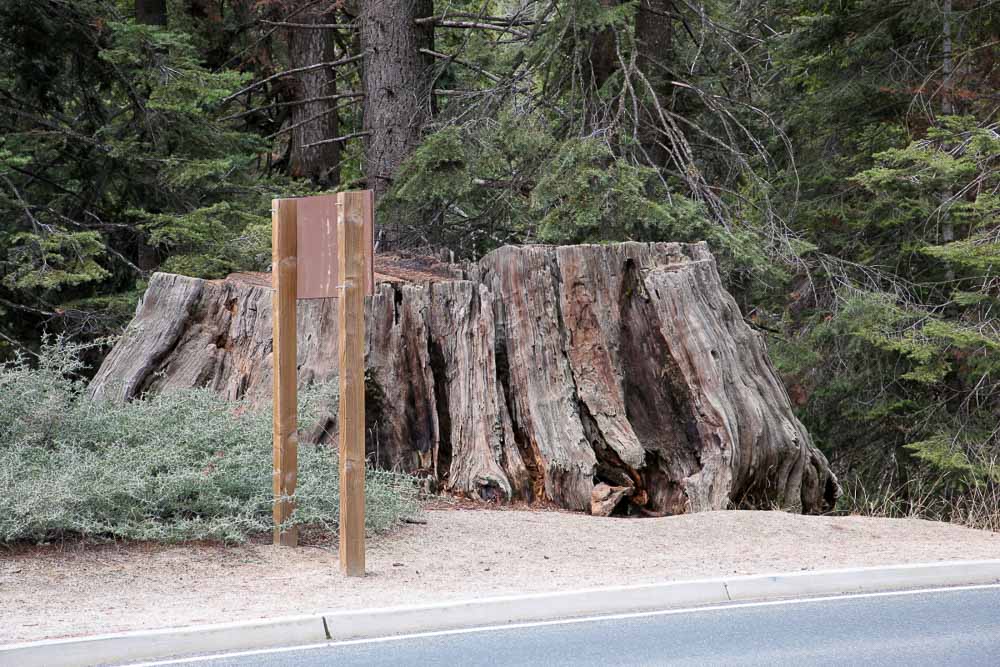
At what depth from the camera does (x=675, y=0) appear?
53.8ft

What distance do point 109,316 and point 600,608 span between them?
10.6m

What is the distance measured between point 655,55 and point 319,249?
390 inches

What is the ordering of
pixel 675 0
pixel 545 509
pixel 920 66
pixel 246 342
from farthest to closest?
pixel 675 0 < pixel 920 66 < pixel 246 342 < pixel 545 509

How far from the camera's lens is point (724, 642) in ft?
19.1

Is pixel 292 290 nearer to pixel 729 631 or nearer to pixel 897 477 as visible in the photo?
pixel 729 631

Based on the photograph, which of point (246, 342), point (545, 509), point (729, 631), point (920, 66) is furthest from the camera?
point (920, 66)

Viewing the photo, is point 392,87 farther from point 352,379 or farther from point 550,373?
point 352,379

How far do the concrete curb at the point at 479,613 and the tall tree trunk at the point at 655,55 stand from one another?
8921mm

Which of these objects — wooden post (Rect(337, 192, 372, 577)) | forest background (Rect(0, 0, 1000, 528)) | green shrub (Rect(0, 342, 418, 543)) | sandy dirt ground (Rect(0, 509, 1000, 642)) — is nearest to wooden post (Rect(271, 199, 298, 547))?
green shrub (Rect(0, 342, 418, 543))

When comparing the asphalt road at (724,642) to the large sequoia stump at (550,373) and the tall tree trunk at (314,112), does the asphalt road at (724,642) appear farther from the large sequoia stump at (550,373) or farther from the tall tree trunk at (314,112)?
the tall tree trunk at (314,112)

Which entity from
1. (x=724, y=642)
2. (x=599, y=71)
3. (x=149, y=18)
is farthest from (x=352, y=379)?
(x=149, y=18)

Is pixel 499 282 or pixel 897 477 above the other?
pixel 499 282

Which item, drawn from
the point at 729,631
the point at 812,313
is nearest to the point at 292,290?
the point at 729,631

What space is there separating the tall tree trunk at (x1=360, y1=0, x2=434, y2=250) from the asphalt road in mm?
9440
